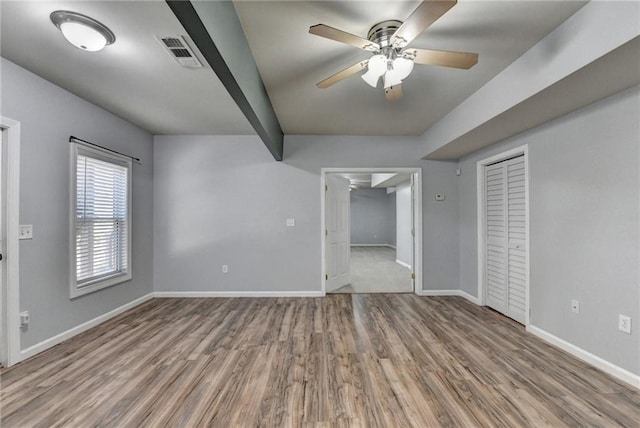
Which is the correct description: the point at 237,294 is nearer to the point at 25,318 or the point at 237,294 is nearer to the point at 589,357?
the point at 25,318

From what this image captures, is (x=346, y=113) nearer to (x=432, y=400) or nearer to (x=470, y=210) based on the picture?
(x=470, y=210)

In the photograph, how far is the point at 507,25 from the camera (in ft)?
6.18

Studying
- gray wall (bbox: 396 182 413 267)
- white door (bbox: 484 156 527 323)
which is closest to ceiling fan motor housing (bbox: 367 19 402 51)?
white door (bbox: 484 156 527 323)

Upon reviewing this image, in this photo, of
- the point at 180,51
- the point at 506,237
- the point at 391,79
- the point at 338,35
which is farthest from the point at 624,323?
the point at 180,51

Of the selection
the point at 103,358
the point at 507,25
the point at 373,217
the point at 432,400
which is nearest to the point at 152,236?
the point at 103,358

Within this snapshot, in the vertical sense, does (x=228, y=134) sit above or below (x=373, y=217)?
above

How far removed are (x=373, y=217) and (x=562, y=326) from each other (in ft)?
31.4

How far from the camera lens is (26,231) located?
2418mm

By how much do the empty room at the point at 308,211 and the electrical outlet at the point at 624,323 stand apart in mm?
41

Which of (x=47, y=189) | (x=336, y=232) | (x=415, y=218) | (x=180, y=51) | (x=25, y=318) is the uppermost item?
(x=180, y=51)

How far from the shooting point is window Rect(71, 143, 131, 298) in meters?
2.93

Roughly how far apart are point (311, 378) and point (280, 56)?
8.34 ft

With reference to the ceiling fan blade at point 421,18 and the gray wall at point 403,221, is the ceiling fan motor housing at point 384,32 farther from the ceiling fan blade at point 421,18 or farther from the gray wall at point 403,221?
the gray wall at point 403,221

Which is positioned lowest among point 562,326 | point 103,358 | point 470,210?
point 103,358
